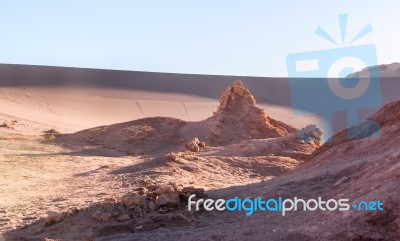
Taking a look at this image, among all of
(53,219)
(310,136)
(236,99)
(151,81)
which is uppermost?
(151,81)

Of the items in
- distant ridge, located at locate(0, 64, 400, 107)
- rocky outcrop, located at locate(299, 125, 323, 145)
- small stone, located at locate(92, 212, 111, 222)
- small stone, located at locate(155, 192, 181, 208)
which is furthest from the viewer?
distant ridge, located at locate(0, 64, 400, 107)

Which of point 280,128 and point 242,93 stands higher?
point 242,93

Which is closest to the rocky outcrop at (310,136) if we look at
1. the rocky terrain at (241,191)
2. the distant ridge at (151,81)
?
the rocky terrain at (241,191)

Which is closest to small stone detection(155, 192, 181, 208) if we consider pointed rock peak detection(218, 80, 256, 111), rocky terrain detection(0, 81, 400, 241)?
rocky terrain detection(0, 81, 400, 241)

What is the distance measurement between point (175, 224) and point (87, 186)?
3.77 metres

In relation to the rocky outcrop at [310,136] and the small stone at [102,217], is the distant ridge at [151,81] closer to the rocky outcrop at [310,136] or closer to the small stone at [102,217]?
the rocky outcrop at [310,136]

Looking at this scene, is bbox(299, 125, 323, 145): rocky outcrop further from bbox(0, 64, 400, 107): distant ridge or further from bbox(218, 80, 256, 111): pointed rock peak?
bbox(0, 64, 400, 107): distant ridge

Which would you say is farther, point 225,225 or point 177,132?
point 177,132

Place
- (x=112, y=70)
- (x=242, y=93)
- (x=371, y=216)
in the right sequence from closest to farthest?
(x=371, y=216)
(x=242, y=93)
(x=112, y=70)

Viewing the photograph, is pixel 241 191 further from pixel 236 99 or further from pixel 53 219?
pixel 236 99

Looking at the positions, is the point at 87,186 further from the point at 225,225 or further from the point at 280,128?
the point at 280,128

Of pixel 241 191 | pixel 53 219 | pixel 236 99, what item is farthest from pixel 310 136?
pixel 53 219

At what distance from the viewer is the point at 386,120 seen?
25.1 feet

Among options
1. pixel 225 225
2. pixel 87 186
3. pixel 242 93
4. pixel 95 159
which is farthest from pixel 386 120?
pixel 242 93
